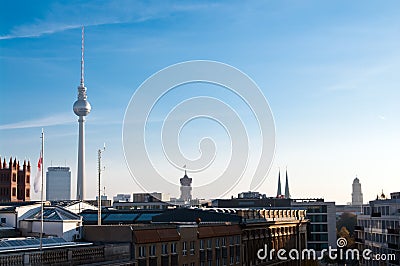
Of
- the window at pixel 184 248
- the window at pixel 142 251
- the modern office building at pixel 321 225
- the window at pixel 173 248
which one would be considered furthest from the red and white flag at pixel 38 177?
the modern office building at pixel 321 225

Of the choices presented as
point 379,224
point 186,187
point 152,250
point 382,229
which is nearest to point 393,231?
point 382,229

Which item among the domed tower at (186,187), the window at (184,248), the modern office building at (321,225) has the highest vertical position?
the domed tower at (186,187)

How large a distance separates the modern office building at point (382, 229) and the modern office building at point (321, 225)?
588 inches

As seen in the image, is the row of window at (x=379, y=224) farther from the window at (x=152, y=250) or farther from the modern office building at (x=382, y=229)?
the window at (x=152, y=250)

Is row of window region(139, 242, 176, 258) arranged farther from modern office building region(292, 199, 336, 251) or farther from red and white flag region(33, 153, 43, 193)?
modern office building region(292, 199, 336, 251)

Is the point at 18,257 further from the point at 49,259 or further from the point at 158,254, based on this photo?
the point at 158,254

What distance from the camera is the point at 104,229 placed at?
2441 inches

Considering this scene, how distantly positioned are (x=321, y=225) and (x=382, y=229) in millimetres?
40397

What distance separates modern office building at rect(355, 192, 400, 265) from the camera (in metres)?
124

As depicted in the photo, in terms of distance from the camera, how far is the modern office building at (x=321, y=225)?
172375mm

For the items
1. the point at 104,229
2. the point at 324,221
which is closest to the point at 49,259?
the point at 104,229

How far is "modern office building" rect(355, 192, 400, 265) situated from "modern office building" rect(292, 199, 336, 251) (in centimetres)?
1492

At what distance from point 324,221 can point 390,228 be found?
47.8 metres

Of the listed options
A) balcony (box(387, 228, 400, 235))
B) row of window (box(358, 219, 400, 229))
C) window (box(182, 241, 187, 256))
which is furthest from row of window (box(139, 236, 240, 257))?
row of window (box(358, 219, 400, 229))
